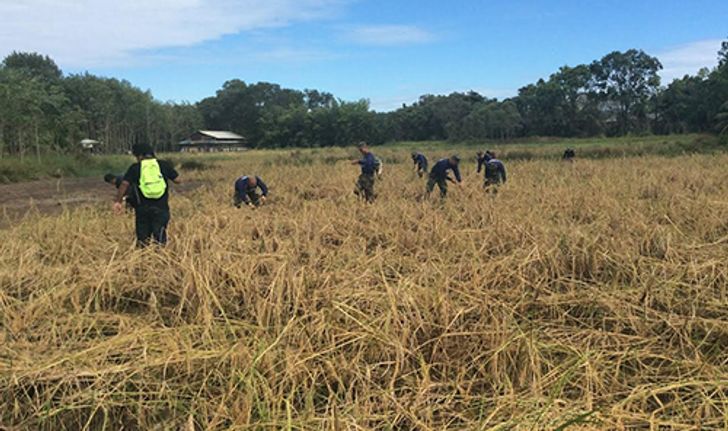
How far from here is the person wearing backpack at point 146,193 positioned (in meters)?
5.06

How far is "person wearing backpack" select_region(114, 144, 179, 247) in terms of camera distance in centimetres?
506

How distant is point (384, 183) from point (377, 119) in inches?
2044

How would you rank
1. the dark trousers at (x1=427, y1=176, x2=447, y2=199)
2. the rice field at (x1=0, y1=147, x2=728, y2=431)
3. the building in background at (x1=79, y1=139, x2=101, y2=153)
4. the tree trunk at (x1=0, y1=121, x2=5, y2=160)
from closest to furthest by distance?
the rice field at (x1=0, y1=147, x2=728, y2=431)
the dark trousers at (x1=427, y1=176, x2=447, y2=199)
the tree trunk at (x1=0, y1=121, x2=5, y2=160)
the building in background at (x1=79, y1=139, x2=101, y2=153)

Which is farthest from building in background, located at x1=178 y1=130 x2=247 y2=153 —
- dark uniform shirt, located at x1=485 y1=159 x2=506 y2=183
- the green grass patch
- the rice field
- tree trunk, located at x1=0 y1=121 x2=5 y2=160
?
the rice field

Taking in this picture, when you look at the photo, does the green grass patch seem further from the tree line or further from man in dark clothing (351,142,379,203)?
the tree line

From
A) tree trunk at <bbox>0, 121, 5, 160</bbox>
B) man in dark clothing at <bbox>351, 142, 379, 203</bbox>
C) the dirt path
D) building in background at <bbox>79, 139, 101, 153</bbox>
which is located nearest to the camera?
man in dark clothing at <bbox>351, 142, 379, 203</bbox>

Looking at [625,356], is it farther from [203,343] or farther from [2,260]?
[2,260]

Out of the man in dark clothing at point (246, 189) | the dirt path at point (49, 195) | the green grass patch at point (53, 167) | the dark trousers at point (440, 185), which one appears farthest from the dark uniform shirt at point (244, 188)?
the green grass patch at point (53, 167)

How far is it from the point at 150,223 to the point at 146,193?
0.35 m

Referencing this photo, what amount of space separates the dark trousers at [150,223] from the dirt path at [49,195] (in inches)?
270

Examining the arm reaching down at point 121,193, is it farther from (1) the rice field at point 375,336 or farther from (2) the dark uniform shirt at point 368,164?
(2) the dark uniform shirt at point 368,164

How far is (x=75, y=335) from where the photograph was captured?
9.78 feet

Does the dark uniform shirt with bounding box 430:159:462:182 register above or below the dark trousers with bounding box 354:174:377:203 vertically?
above

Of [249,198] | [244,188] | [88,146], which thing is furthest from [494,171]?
[88,146]
